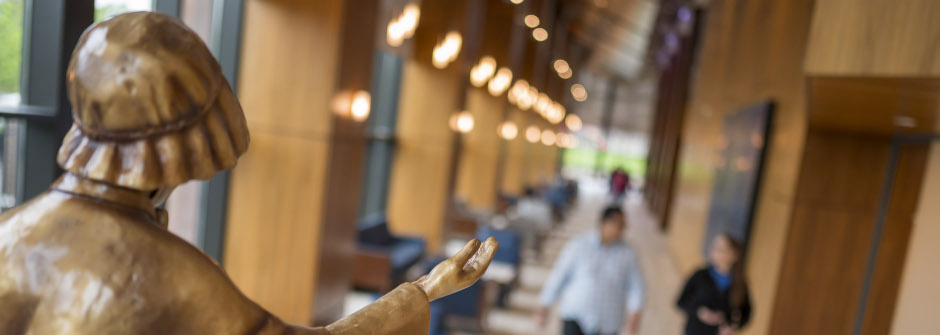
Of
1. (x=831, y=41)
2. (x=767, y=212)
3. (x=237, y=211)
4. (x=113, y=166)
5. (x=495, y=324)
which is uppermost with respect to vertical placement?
(x=831, y=41)

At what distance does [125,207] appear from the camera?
89 centimetres

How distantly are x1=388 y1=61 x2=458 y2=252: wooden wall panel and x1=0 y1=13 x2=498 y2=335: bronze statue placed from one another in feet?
28.0

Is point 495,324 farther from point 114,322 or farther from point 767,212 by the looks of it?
point 114,322

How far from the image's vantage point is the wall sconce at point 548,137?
888 inches

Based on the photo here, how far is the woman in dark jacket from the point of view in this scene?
3566 mm

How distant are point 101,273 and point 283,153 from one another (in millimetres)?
4354

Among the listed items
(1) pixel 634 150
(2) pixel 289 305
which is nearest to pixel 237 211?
(2) pixel 289 305

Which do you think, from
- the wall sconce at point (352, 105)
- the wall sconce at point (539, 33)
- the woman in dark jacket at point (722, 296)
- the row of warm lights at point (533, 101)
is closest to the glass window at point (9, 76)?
the wall sconce at point (352, 105)

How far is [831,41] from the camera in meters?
3.26

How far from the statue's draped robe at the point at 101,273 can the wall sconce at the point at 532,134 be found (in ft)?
56.0

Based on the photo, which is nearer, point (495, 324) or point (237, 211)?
point (237, 211)

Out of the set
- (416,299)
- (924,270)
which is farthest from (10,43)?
(924,270)

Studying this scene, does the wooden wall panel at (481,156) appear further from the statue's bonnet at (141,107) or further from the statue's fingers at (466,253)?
the statue's bonnet at (141,107)

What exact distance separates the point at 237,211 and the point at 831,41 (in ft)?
13.9
